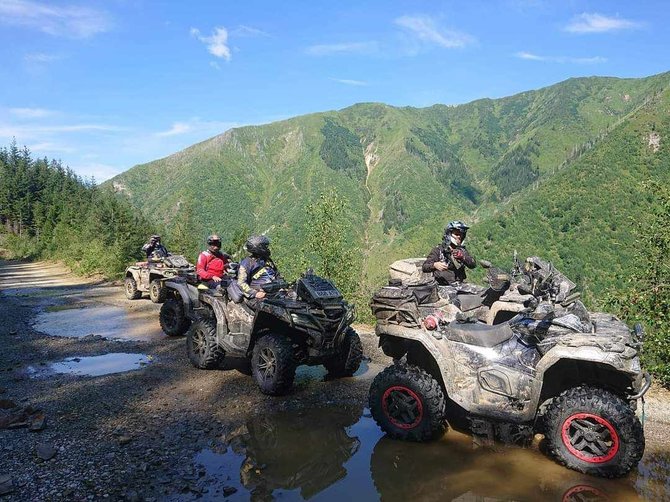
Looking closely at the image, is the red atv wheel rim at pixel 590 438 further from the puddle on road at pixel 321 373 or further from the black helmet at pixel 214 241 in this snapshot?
the black helmet at pixel 214 241

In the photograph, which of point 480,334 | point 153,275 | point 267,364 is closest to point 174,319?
point 267,364

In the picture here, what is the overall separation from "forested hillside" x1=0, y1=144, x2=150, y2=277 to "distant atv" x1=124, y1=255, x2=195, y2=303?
7.20 m

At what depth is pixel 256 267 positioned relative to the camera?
27.0 feet

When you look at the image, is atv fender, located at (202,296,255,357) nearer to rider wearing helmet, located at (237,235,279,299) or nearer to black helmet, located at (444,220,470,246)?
rider wearing helmet, located at (237,235,279,299)

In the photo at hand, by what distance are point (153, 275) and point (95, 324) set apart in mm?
3668

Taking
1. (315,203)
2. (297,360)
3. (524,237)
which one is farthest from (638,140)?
(297,360)

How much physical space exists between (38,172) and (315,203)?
271ft

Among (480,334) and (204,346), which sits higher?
(480,334)

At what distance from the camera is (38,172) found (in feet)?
274

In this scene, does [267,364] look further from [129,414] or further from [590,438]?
[590,438]

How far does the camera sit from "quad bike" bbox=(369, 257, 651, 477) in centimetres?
455

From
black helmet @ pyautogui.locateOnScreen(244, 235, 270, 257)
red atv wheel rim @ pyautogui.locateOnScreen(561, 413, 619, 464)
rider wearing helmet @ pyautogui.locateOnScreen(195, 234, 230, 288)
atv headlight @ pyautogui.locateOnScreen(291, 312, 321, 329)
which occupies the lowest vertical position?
red atv wheel rim @ pyautogui.locateOnScreen(561, 413, 619, 464)

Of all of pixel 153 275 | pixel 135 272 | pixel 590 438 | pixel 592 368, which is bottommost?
pixel 590 438

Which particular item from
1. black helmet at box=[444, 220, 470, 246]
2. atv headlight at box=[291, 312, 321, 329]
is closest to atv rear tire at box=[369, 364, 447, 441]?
atv headlight at box=[291, 312, 321, 329]
